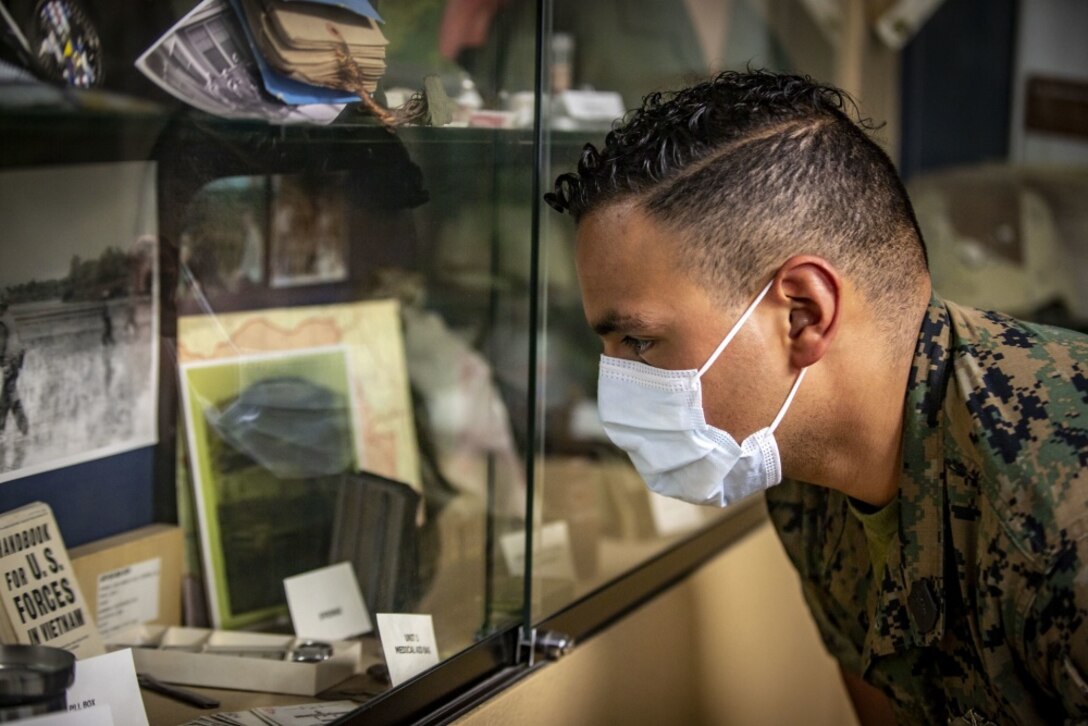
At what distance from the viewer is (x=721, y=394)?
1.18 meters

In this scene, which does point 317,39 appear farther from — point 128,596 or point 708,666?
point 708,666

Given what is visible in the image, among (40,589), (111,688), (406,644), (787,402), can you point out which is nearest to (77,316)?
(40,589)

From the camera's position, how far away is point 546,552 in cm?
155

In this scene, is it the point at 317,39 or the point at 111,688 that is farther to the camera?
the point at 317,39

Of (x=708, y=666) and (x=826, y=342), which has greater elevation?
(x=826, y=342)

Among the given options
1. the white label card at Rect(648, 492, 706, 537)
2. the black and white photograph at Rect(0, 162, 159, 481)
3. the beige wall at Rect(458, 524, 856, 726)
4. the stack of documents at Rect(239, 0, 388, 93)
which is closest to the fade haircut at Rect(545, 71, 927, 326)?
the stack of documents at Rect(239, 0, 388, 93)

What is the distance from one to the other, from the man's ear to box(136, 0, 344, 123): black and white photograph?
48cm

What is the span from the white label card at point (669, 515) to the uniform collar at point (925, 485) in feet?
2.18

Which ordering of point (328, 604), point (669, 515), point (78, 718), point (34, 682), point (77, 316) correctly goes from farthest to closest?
point (669, 515) < point (328, 604) < point (77, 316) < point (78, 718) < point (34, 682)

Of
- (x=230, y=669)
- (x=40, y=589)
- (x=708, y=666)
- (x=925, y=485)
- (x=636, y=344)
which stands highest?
(x=636, y=344)

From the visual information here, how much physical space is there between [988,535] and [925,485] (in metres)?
0.10

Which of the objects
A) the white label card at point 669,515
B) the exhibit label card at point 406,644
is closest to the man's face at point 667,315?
the exhibit label card at point 406,644

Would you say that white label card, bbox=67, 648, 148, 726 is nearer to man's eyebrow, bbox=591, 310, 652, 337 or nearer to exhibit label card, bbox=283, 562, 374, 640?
exhibit label card, bbox=283, 562, 374, 640

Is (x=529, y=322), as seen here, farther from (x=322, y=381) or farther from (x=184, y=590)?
(x=184, y=590)
